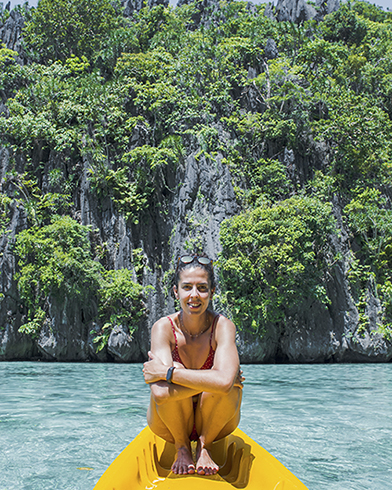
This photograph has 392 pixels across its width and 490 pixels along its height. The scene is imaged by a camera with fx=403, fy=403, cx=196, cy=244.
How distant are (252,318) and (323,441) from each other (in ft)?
35.7

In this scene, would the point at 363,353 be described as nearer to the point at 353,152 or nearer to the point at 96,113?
the point at 353,152

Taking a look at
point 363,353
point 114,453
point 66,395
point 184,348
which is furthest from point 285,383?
point 363,353

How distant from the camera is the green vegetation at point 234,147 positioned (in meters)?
14.8

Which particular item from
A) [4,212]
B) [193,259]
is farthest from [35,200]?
[193,259]

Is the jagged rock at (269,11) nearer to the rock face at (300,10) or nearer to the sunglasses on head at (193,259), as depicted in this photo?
the rock face at (300,10)

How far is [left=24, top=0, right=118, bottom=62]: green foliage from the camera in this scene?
21.2 metres

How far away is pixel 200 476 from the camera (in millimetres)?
2139

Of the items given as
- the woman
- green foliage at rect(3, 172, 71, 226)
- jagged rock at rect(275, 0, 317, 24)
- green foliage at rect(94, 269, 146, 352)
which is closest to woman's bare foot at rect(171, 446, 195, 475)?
the woman

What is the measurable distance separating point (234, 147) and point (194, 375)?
1571 cm

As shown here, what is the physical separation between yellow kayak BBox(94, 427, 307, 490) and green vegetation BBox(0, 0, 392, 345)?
39.2 ft

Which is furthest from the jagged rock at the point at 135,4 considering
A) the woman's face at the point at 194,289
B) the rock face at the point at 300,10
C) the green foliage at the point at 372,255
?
the woman's face at the point at 194,289

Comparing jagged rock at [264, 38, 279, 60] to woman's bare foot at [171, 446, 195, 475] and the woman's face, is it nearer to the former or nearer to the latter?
the woman's face

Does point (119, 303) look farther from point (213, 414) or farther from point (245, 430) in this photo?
point (213, 414)

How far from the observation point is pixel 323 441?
366 centimetres
